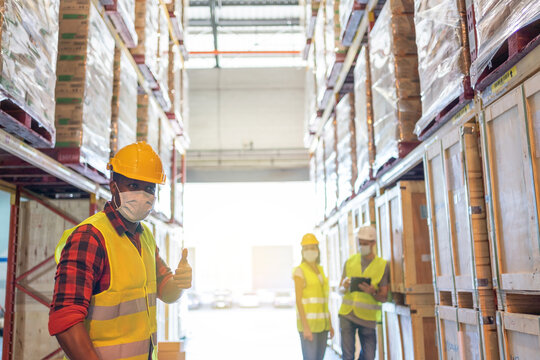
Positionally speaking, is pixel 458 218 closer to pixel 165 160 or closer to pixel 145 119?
pixel 145 119

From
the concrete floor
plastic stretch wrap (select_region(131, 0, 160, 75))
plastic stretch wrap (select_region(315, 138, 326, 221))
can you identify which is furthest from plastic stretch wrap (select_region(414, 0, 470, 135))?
plastic stretch wrap (select_region(315, 138, 326, 221))

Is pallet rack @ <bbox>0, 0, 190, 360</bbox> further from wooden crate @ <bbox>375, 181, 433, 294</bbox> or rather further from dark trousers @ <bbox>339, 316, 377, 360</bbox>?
wooden crate @ <bbox>375, 181, 433, 294</bbox>

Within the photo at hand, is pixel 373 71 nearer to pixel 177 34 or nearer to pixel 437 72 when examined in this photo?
pixel 437 72

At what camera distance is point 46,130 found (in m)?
4.87

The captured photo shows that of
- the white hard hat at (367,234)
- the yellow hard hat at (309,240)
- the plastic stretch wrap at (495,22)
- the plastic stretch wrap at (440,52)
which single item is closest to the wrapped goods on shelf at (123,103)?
the yellow hard hat at (309,240)

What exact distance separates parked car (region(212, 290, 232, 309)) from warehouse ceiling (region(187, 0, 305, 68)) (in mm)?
10689

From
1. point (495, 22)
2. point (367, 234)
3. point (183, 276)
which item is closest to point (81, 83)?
point (183, 276)

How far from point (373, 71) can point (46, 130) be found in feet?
12.6

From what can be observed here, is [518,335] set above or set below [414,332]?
above

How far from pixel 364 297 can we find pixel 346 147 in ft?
9.71

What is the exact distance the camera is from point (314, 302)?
6.02 meters

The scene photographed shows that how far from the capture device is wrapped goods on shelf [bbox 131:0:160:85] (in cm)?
791

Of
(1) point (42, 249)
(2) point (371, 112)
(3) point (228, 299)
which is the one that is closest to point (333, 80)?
(2) point (371, 112)

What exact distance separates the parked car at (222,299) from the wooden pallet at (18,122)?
815 inches
